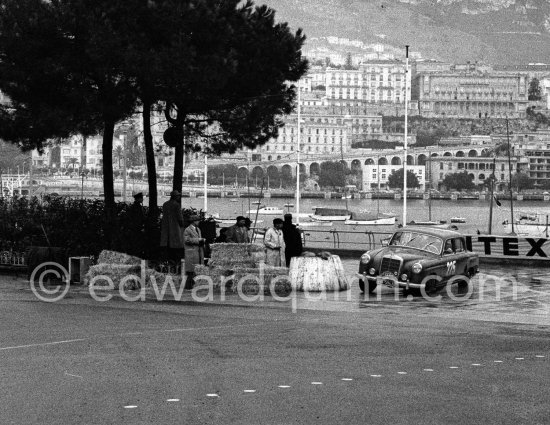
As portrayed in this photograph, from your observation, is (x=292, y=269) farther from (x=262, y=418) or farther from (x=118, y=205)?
(x=262, y=418)

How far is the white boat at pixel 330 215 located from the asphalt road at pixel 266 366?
12044 centimetres

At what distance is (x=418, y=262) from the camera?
22.9m

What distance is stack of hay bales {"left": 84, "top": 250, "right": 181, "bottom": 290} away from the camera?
2267cm

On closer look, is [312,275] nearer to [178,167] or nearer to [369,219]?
[178,167]

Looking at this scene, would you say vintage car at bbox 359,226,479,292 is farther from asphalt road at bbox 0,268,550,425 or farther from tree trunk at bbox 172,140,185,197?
tree trunk at bbox 172,140,185,197

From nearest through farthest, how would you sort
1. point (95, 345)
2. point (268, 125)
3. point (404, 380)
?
point (404, 380) → point (95, 345) → point (268, 125)

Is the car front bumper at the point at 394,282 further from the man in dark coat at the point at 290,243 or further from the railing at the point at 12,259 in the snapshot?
the railing at the point at 12,259

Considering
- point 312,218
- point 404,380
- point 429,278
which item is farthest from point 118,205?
point 312,218

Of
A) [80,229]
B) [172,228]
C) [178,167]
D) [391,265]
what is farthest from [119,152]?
[391,265]

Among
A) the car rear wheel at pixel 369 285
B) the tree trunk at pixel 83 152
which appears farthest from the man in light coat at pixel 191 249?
the tree trunk at pixel 83 152

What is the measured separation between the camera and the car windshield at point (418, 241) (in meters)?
23.9

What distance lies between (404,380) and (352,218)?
128 m

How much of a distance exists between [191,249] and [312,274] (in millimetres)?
2281

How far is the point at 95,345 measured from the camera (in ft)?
45.8
